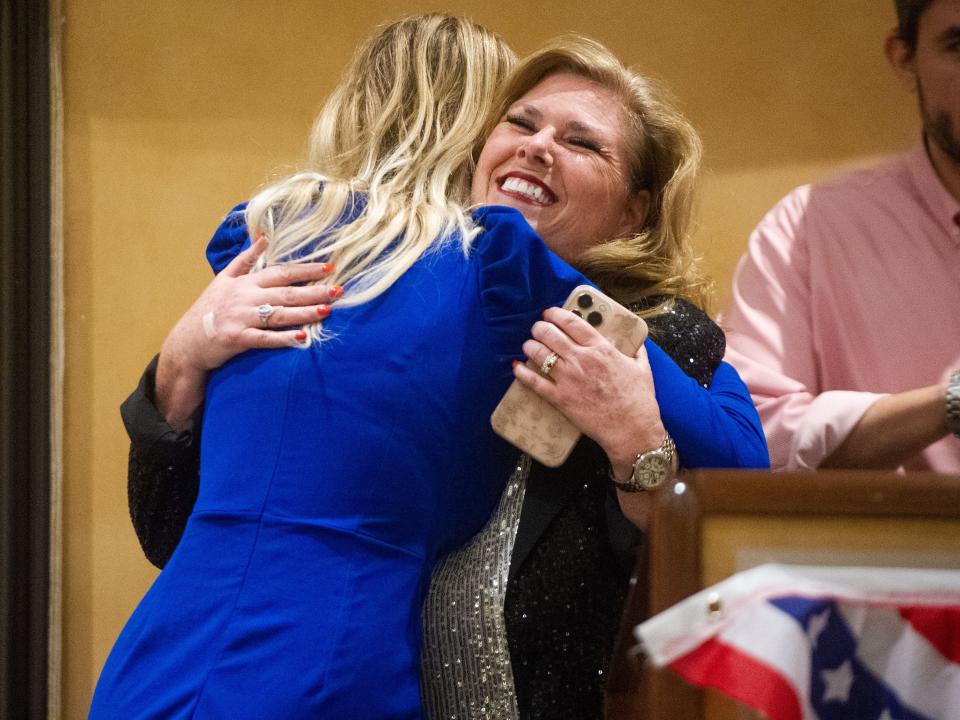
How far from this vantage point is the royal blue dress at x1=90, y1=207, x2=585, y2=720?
994 millimetres

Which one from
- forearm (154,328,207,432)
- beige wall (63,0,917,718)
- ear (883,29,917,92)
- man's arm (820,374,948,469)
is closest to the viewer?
forearm (154,328,207,432)

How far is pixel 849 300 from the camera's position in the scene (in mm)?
1616

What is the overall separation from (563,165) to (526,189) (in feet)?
0.22

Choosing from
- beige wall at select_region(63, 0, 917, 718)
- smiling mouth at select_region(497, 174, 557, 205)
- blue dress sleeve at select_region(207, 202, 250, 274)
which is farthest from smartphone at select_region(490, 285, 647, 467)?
beige wall at select_region(63, 0, 917, 718)

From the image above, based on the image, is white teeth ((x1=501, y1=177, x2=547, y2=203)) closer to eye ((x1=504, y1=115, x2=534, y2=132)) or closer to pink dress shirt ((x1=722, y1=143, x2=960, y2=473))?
eye ((x1=504, y1=115, x2=534, y2=132))

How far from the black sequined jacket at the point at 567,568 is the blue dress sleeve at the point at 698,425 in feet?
0.36

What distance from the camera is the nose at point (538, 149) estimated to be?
1390 millimetres

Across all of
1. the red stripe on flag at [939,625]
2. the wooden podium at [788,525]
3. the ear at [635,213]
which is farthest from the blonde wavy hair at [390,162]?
the red stripe on flag at [939,625]

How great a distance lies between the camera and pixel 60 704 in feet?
6.88

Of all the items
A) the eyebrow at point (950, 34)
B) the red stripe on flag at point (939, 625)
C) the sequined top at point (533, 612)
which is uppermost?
the eyebrow at point (950, 34)

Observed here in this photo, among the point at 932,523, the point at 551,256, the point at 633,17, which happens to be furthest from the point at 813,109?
the point at 932,523

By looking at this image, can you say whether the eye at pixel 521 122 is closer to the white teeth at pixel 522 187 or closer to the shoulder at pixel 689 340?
Result: the white teeth at pixel 522 187

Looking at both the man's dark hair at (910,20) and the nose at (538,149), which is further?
the man's dark hair at (910,20)

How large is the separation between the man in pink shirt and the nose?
1.46ft
